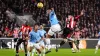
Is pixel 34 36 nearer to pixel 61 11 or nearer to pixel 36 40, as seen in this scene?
pixel 36 40

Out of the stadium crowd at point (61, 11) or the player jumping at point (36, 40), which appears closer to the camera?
the player jumping at point (36, 40)

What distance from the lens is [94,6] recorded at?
41.9m

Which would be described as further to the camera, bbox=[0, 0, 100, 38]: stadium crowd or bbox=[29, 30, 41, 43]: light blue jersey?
bbox=[0, 0, 100, 38]: stadium crowd

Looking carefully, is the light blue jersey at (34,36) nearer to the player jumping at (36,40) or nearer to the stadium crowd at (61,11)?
the player jumping at (36,40)

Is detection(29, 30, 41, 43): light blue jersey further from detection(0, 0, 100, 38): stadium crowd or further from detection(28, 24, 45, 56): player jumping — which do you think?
detection(0, 0, 100, 38): stadium crowd

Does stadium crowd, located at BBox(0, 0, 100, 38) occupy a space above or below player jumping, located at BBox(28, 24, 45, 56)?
above

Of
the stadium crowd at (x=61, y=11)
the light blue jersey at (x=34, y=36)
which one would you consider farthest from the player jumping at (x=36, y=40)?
the stadium crowd at (x=61, y=11)

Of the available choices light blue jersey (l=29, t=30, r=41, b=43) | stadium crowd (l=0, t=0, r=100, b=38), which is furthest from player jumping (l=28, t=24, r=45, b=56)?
stadium crowd (l=0, t=0, r=100, b=38)

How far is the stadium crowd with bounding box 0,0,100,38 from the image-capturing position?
38.2 metres

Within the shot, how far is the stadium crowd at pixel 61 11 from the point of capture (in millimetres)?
38250

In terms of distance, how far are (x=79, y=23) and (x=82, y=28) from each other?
2.80 feet

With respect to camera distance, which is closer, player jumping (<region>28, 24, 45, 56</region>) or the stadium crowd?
player jumping (<region>28, 24, 45, 56</region>)

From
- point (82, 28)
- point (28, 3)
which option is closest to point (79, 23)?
point (82, 28)

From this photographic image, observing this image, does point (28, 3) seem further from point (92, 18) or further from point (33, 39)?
point (33, 39)
